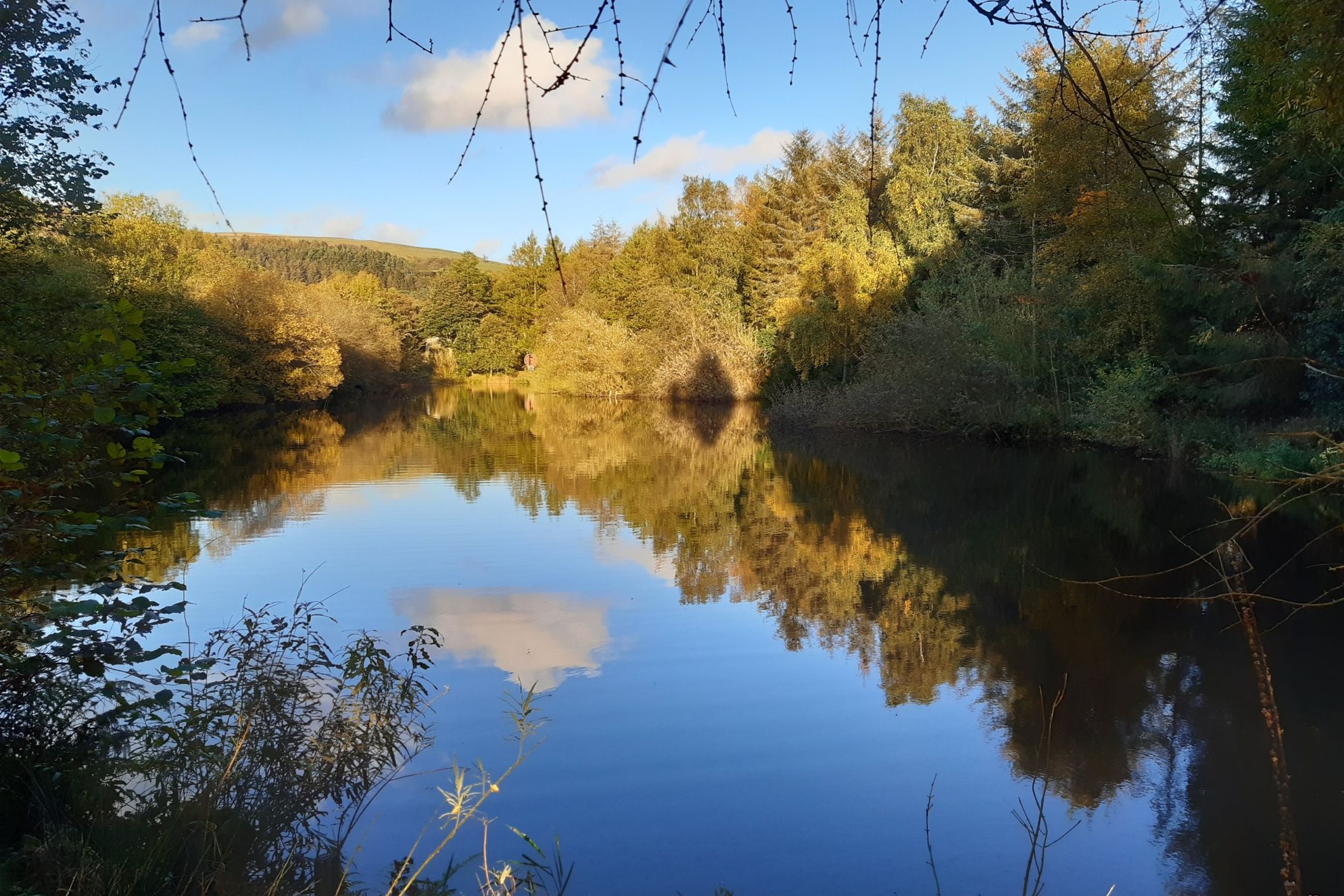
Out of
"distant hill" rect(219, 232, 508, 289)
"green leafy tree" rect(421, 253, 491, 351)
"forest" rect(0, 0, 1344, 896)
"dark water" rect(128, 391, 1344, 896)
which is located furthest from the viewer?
"distant hill" rect(219, 232, 508, 289)

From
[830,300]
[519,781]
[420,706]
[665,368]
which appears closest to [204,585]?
[420,706]

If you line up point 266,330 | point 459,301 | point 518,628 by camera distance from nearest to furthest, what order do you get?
point 518,628
point 266,330
point 459,301

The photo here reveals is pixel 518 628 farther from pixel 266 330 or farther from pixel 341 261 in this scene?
pixel 341 261

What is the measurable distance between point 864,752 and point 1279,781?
147 inches

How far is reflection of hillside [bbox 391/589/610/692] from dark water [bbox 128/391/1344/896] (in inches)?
1.4

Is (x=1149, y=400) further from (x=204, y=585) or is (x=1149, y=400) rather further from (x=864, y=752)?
(x=204, y=585)

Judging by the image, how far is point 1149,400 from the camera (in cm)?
1791

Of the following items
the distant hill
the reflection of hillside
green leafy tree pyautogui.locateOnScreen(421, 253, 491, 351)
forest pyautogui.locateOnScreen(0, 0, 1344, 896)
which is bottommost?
the reflection of hillside

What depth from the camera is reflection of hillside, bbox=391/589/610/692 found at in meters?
7.01

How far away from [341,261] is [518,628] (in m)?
95.7

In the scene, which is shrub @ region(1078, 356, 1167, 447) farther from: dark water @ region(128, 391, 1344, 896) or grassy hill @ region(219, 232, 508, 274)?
grassy hill @ region(219, 232, 508, 274)

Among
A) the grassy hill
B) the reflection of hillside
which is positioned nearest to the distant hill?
the grassy hill

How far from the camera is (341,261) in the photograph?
313 feet

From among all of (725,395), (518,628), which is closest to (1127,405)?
(518,628)
